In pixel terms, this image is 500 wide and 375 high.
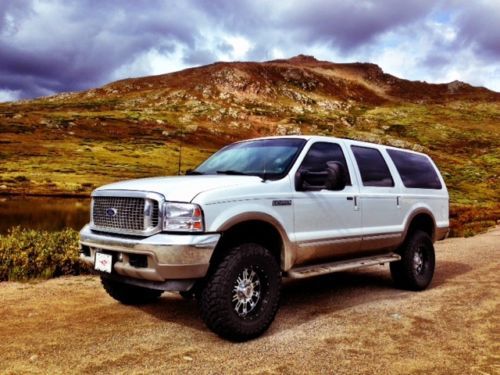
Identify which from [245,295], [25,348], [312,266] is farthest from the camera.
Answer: [312,266]

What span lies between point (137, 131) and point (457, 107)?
87.0 m

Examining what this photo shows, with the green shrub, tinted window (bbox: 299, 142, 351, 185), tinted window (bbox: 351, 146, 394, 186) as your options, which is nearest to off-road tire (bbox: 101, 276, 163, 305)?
the green shrub

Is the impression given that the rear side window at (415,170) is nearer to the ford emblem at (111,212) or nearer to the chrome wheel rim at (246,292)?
the chrome wheel rim at (246,292)

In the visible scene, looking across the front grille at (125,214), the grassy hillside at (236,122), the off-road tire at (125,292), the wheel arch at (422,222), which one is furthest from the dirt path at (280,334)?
the grassy hillside at (236,122)

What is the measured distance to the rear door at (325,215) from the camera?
5.66 meters

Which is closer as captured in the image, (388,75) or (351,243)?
(351,243)

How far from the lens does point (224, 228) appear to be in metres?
4.83

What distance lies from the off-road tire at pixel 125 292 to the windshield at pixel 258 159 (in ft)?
5.41

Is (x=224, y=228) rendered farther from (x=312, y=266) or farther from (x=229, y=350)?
(x=312, y=266)

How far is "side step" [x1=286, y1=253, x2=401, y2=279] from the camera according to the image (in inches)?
221

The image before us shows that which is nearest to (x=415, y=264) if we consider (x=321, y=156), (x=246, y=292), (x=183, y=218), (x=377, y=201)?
(x=377, y=201)

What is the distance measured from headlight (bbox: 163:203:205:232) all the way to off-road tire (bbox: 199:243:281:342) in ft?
1.61

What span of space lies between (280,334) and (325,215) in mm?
1488

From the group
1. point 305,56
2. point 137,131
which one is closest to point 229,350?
point 137,131
